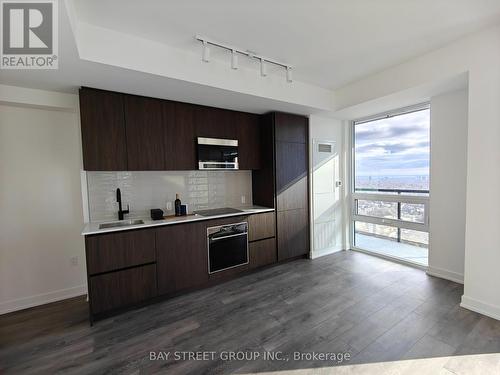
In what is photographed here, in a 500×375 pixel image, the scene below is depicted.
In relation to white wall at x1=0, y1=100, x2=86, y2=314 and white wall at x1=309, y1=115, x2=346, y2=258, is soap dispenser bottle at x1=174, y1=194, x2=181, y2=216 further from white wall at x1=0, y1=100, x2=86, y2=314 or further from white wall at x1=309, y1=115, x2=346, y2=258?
white wall at x1=309, y1=115, x2=346, y2=258

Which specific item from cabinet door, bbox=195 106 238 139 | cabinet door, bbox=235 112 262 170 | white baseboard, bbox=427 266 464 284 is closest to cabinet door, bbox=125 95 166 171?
cabinet door, bbox=195 106 238 139

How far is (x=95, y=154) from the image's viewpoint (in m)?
2.49

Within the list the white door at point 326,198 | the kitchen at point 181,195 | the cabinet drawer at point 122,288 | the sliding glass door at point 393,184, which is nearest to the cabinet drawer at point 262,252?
the kitchen at point 181,195

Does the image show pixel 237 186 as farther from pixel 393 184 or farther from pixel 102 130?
pixel 393 184

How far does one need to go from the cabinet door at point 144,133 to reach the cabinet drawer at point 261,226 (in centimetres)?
143

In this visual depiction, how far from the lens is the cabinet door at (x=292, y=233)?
11.9ft

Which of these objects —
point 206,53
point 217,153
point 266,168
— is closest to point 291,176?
point 266,168

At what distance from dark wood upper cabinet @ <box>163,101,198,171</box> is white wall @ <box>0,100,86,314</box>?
1.10 m

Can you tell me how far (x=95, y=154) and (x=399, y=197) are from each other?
4.18 metres

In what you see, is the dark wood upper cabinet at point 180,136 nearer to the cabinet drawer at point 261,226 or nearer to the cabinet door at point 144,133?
the cabinet door at point 144,133

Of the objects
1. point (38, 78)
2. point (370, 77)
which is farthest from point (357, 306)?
point (38, 78)

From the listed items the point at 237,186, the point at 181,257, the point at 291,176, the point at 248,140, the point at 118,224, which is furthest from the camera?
the point at 237,186

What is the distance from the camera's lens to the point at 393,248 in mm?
3775

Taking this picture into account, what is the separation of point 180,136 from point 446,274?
3.94m
